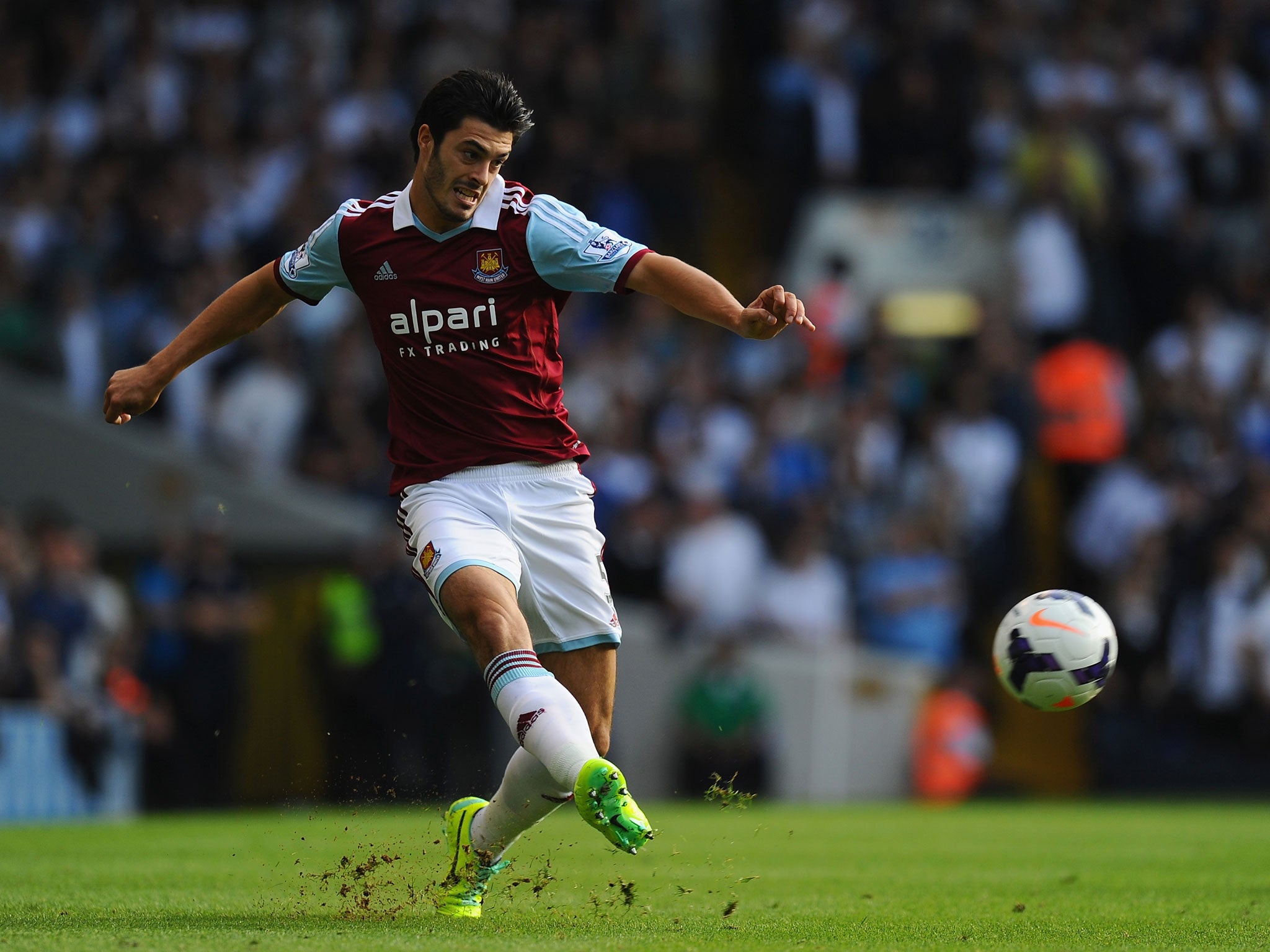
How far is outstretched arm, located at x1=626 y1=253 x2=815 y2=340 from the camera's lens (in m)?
5.92

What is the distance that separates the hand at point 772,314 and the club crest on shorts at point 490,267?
0.95 m

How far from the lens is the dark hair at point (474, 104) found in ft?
20.7

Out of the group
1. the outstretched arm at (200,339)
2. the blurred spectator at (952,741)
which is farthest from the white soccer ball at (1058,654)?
the blurred spectator at (952,741)

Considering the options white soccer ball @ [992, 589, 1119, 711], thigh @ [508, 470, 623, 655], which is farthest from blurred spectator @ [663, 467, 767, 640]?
thigh @ [508, 470, 623, 655]

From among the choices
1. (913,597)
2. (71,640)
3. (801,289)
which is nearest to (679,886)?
(71,640)

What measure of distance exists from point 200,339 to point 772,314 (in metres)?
2.18

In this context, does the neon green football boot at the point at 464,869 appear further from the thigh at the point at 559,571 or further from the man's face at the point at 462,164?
the man's face at the point at 462,164

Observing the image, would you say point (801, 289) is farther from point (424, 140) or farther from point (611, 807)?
point (611, 807)

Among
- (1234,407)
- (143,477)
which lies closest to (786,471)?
(1234,407)

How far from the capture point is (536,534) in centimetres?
650

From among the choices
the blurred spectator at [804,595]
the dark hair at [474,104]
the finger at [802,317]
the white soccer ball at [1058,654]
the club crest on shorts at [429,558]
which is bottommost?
the white soccer ball at [1058,654]

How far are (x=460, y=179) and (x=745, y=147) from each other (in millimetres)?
14155

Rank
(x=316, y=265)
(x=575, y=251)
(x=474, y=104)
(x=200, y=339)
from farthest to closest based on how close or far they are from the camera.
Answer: (x=200, y=339)
(x=316, y=265)
(x=575, y=251)
(x=474, y=104)

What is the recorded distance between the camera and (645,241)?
18078mm
